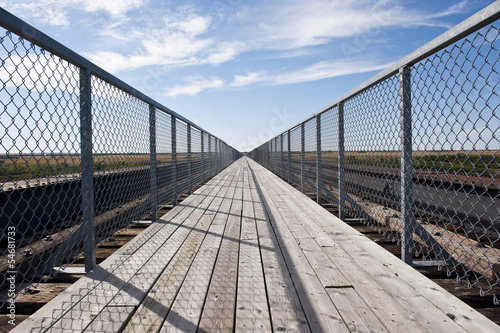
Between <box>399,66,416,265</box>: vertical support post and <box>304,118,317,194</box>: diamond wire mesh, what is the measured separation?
262 cm

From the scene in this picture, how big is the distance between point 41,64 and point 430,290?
2512 mm

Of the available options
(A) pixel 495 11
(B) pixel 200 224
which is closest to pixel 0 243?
(B) pixel 200 224

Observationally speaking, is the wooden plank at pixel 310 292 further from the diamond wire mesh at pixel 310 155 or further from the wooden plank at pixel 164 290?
the diamond wire mesh at pixel 310 155

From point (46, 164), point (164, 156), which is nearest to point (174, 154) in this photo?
point (164, 156)

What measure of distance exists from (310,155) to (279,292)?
3796 mm

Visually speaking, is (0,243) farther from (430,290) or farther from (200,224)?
(430,290)

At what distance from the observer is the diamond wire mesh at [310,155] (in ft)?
15.7

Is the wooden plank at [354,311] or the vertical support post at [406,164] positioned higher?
the vertical support post at [406,164]

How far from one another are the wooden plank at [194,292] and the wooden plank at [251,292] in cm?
20

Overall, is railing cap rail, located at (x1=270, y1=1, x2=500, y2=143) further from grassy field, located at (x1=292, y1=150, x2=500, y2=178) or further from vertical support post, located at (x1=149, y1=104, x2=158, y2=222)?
vertical support post, located at (x1=149, y1=104, x2=158, y2=222)

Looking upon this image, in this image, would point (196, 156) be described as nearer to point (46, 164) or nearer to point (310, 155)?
point (310, 155)

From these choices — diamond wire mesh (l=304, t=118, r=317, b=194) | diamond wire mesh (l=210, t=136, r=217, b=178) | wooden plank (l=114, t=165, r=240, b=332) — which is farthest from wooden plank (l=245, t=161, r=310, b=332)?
diamond wire mesh (l=210, t=136, r=217, b=178)

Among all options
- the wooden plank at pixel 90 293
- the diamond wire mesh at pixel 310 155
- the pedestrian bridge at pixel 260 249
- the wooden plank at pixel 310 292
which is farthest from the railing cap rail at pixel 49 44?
the diamond wire mesh at pixel 310 155

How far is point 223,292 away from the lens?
5.27 ft
